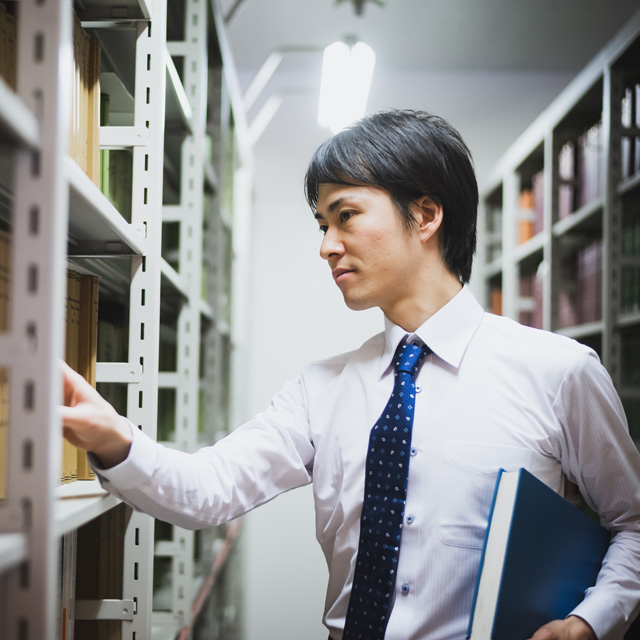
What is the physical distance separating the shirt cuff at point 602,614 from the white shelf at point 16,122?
0.97 m

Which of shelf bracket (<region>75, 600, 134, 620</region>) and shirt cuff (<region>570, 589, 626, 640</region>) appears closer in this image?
shirt cuff (<region>570, 589, 626, 640</region>)

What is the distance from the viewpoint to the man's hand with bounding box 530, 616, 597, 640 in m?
0.95

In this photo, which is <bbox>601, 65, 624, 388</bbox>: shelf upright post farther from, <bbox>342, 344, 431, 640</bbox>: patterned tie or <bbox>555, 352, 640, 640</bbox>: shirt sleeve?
<bbox>342, 344, 431, 640</bbox>: patterned tie

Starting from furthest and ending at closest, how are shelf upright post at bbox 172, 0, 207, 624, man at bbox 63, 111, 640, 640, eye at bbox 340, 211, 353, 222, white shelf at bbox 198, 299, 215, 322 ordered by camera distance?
1. white shelf at bbox 198, 299, 215, 322
2. shelf upright post at bbox 172, 0, 207, 624
3. eye at bbox 340, 211, 353, 222
4. man at bbox 63, 111, 640, 640

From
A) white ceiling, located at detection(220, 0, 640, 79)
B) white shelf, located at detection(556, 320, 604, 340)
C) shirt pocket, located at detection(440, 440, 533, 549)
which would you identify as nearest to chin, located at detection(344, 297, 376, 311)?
shirt pocket, located at detection(440, 440, 533, 549)

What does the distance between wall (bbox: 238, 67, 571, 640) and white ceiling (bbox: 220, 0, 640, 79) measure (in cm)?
12

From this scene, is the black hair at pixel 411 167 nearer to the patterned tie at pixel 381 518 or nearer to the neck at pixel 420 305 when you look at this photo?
the neck at pixel 420 305

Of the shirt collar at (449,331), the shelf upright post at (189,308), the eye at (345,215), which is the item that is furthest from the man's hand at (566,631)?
the shelf upright post at (189,308)

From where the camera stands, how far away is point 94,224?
97cm

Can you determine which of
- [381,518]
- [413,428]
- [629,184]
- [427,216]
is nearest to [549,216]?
[629,184]

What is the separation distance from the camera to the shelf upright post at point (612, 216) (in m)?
2.21

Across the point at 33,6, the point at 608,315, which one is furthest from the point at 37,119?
the point at 608,315

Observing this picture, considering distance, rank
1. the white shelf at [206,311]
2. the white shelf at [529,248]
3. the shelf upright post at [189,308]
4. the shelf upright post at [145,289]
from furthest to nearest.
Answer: the white shelf at [529,248], the white shelf at [206,311], the shelf upright post at [189,308], the shelf upright post at [145,289]

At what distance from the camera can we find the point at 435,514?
1071mm
